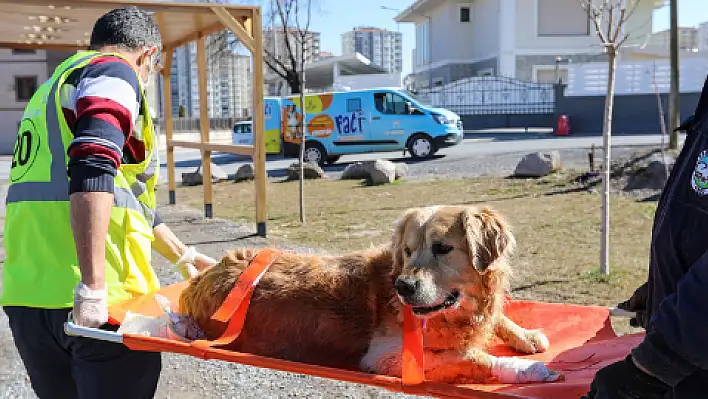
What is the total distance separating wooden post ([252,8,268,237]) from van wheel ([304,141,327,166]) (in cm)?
1169

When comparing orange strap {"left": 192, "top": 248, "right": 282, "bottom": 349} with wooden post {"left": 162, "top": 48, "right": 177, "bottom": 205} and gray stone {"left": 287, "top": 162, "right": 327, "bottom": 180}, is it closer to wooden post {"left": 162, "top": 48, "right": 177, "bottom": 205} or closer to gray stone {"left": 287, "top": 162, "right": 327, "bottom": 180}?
wooden post {"left": 162, "top": 48, "right": 177, "bottom": 205}

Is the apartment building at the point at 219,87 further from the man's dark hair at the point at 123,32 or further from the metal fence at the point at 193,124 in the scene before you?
the man's dark hair at the point at 123,32

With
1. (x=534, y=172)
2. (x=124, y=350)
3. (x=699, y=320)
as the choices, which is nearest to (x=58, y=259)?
(x=124, y=350)

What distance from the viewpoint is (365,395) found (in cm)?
420

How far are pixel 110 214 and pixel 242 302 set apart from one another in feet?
2.67

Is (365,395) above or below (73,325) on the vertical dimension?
below

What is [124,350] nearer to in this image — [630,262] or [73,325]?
[73,325]

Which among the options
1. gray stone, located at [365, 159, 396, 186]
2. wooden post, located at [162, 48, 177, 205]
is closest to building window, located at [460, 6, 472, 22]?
gray stone, located at [365, 159, 396, 186]

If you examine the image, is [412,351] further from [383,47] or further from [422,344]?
[383,47]

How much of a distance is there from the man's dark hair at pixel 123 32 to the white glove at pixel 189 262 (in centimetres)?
113

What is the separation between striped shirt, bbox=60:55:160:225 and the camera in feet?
6.98

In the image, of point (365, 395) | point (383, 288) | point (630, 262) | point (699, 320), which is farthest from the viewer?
point (630, 262)

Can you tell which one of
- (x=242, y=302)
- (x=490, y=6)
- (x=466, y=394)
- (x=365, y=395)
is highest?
(x=490, y=6)

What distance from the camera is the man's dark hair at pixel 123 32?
2477 mm
